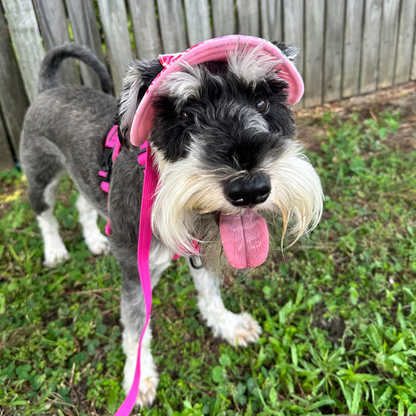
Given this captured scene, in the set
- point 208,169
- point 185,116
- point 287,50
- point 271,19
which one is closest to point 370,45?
point 271,19

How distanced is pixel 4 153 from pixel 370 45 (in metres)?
5.73

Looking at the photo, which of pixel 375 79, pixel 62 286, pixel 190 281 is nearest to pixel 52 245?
pixel 62 286

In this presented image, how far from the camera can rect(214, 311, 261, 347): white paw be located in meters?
2.39

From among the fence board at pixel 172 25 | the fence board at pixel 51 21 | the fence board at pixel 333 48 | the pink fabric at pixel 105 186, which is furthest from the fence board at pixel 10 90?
the fence board at pixel 333 48

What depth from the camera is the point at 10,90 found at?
4035 millimetres

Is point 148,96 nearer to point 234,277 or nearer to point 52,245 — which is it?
point 234,277

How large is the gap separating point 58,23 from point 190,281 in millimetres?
3375

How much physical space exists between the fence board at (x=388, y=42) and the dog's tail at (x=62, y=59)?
4.54 m

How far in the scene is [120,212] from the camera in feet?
6.44

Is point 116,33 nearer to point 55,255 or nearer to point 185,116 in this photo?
point 55,255

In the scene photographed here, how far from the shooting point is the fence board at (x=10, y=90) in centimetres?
382

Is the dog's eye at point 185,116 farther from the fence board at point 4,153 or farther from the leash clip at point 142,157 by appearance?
the fence board at point 4,153

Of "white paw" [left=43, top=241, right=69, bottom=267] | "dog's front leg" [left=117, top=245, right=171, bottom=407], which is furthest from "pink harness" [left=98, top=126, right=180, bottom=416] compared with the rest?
"white paw" [left=43, top=241, right=69, bottom=267]

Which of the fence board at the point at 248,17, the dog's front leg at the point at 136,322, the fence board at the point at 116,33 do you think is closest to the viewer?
the dog's front leg at the point at 136,322
